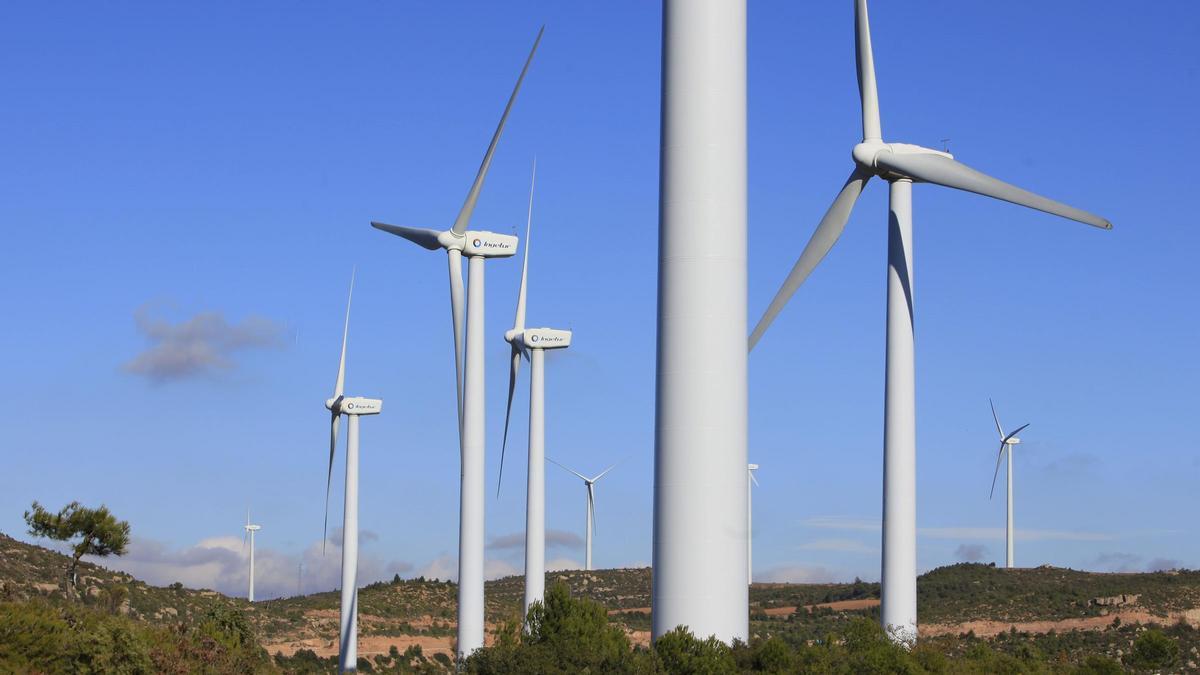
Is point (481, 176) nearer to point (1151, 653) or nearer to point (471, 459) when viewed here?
point (471, 459)

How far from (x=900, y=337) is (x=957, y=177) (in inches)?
210

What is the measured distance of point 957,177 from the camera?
47.4 m

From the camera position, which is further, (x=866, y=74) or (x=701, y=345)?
(x=866, y=74)

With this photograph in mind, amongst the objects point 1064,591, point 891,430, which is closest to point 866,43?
point 891,430

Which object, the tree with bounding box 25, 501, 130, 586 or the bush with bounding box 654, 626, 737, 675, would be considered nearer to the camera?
the bush with bounding box 654, 626, 737, 675

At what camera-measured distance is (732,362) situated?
1245 inches

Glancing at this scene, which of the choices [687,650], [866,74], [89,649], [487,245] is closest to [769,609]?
[487,245]

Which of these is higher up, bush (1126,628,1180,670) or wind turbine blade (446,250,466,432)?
wind turbine blade (446,250,466,432)

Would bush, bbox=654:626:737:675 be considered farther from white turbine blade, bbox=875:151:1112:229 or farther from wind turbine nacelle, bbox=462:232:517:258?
wind turbine nacelle, bbox=462:232:517:258

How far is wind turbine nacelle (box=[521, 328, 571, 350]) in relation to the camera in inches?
3036

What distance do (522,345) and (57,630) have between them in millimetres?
35073

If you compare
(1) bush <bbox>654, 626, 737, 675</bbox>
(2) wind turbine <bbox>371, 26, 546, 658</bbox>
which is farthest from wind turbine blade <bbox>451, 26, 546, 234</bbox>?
(1) bush <bbox>654, 626, 737, 675</bbox>

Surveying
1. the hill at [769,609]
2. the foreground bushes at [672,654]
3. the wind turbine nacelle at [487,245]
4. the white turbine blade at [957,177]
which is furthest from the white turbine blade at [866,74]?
the hill at [769,609]

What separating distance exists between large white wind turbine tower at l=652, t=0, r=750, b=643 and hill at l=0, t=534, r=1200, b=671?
148 ft
